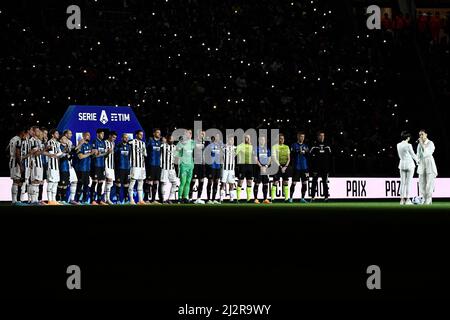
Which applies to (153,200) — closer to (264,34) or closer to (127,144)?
(127,144)

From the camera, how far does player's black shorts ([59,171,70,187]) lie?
94.3ft

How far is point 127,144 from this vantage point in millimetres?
29641

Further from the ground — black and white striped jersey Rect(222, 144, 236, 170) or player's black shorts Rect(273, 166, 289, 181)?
black and white striped jersey Rect(222, 144, 236, 170)

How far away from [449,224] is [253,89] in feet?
72.7

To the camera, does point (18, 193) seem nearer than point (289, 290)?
No

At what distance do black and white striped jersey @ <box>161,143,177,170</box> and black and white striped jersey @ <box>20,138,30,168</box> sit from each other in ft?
15.0

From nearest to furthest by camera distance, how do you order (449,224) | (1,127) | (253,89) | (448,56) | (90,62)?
(449,224) < (1,127) < (90,62) < (253,89) < (448,56)

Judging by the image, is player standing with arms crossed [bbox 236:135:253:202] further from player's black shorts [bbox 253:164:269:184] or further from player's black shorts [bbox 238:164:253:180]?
player's black shorts [bbox 253:164:269:184]

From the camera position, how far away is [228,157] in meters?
32.1

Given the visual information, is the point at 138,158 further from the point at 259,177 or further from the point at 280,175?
the point at 280,175

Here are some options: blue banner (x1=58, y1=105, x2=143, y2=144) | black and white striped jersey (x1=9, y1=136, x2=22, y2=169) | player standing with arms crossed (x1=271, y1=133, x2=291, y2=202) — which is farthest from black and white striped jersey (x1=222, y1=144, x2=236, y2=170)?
black and white striped jersey (x1=9, y1=136, x2=22, y2=169)

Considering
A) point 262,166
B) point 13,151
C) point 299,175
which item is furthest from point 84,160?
point 299,175

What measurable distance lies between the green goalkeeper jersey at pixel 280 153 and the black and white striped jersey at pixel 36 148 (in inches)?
338
